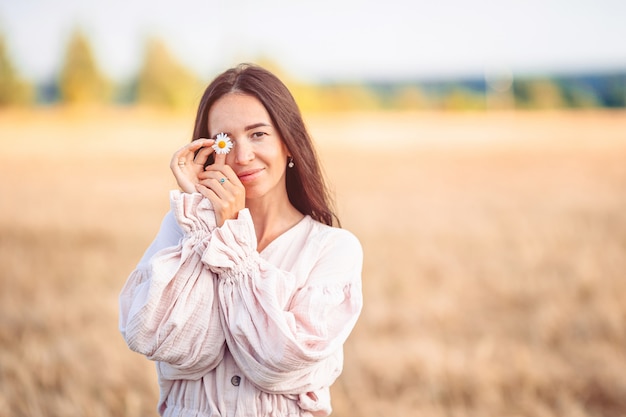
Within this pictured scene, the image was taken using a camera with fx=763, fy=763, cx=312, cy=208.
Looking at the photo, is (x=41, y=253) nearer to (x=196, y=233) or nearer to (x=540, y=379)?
(x=540, y=379)

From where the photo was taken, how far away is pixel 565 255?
9500 millimetres

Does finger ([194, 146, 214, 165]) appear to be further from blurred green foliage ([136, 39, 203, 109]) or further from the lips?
blurred green foliage ([136, 39, 203, 109])

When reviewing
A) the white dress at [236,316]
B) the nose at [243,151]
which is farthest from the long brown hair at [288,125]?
the white dress at [236,316]

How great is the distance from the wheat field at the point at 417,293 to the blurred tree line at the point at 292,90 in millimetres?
34335

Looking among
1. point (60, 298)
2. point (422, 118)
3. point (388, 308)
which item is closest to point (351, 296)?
point (388, 308)

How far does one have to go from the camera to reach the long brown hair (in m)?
2.50

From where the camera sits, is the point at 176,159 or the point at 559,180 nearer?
the point at 176,159

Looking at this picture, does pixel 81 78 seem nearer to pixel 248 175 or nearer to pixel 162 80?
pixel 162 80

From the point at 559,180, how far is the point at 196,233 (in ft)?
56.6

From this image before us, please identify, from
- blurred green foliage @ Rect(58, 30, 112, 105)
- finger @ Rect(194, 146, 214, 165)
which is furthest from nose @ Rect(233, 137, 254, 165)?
blurred green foliage @ Rect(58, 30, 112, 105)

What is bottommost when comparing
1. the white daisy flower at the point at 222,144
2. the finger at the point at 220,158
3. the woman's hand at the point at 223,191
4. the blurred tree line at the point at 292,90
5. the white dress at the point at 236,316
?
the blurred tree line at the point at 292,90

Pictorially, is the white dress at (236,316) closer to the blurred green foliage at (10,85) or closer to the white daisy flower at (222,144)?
the white daisy flower at (222,144)

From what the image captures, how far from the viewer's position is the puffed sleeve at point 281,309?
7.40 ft

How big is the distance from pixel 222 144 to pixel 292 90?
5425 centimetres
